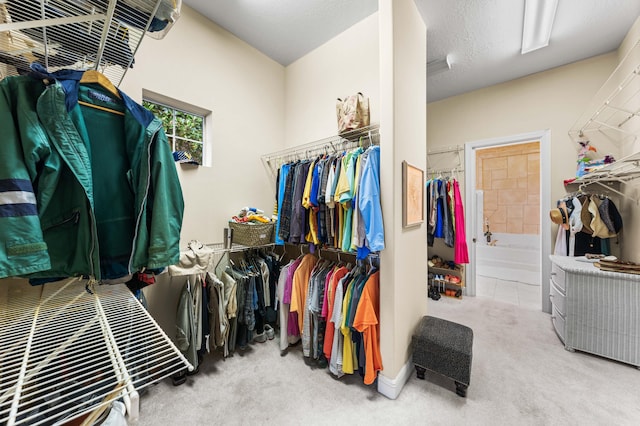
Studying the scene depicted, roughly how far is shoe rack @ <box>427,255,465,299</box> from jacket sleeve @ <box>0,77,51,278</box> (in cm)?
404

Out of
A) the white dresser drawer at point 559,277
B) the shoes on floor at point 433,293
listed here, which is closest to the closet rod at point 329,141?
the white dresser drawer at point 559,277

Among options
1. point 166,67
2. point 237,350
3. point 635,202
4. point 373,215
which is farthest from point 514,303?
point 166,67

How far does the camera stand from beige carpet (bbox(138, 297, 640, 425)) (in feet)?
5.05

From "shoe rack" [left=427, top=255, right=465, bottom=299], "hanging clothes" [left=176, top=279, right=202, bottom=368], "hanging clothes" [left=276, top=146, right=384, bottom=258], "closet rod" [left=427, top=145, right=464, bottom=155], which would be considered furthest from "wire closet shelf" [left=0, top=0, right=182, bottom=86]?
"shoe rack" [left=427, top=255, right=465, bottom=299]

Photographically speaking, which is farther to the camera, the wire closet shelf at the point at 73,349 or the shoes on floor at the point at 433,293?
the shoes on floor at the point at 433,293

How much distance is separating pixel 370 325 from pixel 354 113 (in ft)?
5.36

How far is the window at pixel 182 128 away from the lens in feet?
7.23

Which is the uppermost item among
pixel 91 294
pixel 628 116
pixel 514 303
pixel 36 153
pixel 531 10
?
pixel 531 10

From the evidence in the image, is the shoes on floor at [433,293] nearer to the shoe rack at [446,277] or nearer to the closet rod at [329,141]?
the shoe rack at [446,277]

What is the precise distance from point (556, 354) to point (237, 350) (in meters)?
2.92

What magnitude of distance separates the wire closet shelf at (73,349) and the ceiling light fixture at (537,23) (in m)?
3.36

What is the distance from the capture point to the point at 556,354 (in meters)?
2.21

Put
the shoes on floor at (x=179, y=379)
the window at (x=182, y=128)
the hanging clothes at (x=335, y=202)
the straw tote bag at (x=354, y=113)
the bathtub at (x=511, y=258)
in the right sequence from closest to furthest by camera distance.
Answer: the hanging clothes at (x=335, y=202) → the shoes on floor at (x=179, y=379) → the straw tote bag at (x=354, y=113) → the window at (x=182, y=128) → the bathtub at (x=511, y=258)

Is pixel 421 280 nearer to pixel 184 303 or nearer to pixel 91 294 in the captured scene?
pixel 184 303
